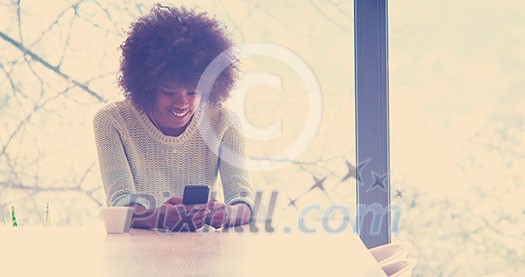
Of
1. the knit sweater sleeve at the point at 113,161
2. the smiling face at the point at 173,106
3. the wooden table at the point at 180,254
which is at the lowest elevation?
the wooden table at the point at 180,254

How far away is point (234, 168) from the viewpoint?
312cm

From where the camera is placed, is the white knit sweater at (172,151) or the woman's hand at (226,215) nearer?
the woman's hand at (226,215)

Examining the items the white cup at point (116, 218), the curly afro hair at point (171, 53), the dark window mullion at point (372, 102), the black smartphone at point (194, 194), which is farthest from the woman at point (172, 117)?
the dark window mullion at point (372, 102)

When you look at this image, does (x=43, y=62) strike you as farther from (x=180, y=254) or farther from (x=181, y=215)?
(x=180, y=254)

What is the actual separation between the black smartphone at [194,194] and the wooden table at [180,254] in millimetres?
143

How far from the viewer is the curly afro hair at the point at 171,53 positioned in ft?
10.5

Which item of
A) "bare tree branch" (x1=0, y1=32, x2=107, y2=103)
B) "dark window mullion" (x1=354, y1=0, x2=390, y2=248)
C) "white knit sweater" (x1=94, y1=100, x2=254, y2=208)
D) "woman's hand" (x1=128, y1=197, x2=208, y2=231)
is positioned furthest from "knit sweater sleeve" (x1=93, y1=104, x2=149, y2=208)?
"dark window mullion" (x1=354, y1=0, x2=390, y2=248)

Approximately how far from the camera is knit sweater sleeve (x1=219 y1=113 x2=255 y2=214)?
118 inches

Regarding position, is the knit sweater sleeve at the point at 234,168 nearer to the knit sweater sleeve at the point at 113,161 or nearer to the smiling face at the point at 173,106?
the smiling face at the point at 173,106

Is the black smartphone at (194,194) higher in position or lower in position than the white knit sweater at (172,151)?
lower

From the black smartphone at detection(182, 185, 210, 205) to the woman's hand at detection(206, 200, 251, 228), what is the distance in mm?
42

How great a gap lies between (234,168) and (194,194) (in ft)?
1.93

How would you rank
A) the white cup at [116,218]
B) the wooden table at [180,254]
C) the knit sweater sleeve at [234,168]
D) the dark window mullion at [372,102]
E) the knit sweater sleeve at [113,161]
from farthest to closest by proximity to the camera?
the dark window mullion at [372,102]
the knit sweater sleeve at [234,168]
the knit sweater sleeve at [113,161]
the white cup at [116,218]
the wooden table at [180,254]

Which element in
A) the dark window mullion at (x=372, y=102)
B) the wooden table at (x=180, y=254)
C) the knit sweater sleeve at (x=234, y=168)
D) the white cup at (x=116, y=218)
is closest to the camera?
the wooden table at (x=180, y=254)
